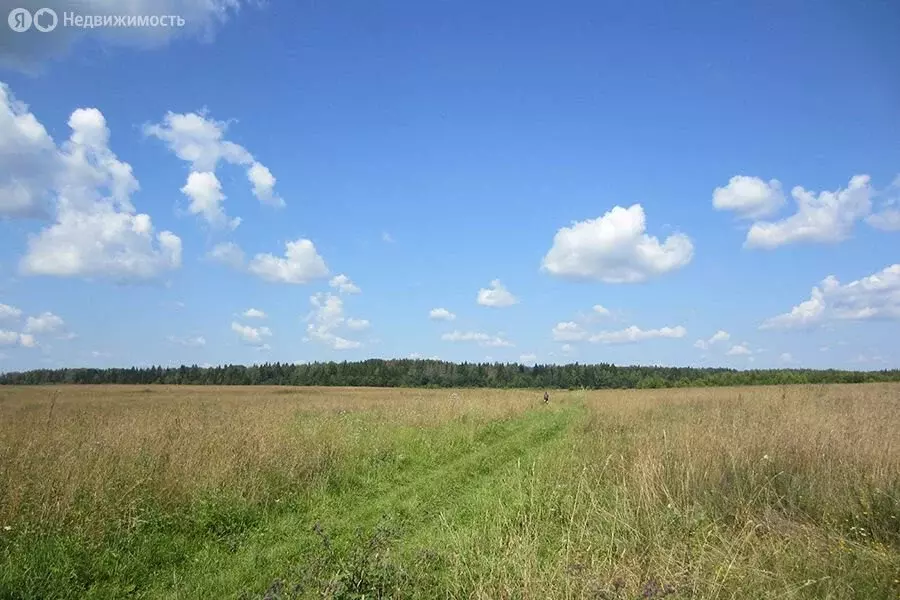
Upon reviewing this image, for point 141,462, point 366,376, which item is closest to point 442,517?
point 141,462

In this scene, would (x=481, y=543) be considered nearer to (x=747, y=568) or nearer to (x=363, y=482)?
(x=747, y=568)

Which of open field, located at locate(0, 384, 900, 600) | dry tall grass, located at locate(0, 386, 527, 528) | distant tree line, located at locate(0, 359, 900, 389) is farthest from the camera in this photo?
distant tree line, located at locate(0, 359, 900, 389)

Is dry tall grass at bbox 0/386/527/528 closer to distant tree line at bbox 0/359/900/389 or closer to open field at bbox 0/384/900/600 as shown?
open field at bbox 0/384/900/600

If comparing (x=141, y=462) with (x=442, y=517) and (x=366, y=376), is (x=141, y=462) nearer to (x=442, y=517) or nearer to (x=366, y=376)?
(x=442, y=517)

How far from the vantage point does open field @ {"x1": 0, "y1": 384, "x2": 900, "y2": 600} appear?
511 cm

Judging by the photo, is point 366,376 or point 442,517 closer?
point 442,517

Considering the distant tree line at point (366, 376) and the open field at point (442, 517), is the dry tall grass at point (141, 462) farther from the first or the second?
the distant tree line at point (366, 376)

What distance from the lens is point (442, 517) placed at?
7.17 metres

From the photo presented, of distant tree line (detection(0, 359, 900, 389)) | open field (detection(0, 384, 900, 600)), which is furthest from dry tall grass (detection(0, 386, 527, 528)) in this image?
distant tree line (detection(0, 359, 900, 389))

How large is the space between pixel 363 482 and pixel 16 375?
5420 inches

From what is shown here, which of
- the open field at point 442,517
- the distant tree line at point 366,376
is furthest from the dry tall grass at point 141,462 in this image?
the distant tree line at point 366,376

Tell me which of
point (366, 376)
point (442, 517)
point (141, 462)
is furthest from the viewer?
point (366, 376)

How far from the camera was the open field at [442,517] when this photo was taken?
201 inches

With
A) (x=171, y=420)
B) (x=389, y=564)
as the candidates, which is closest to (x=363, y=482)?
(x=171, y=420)
